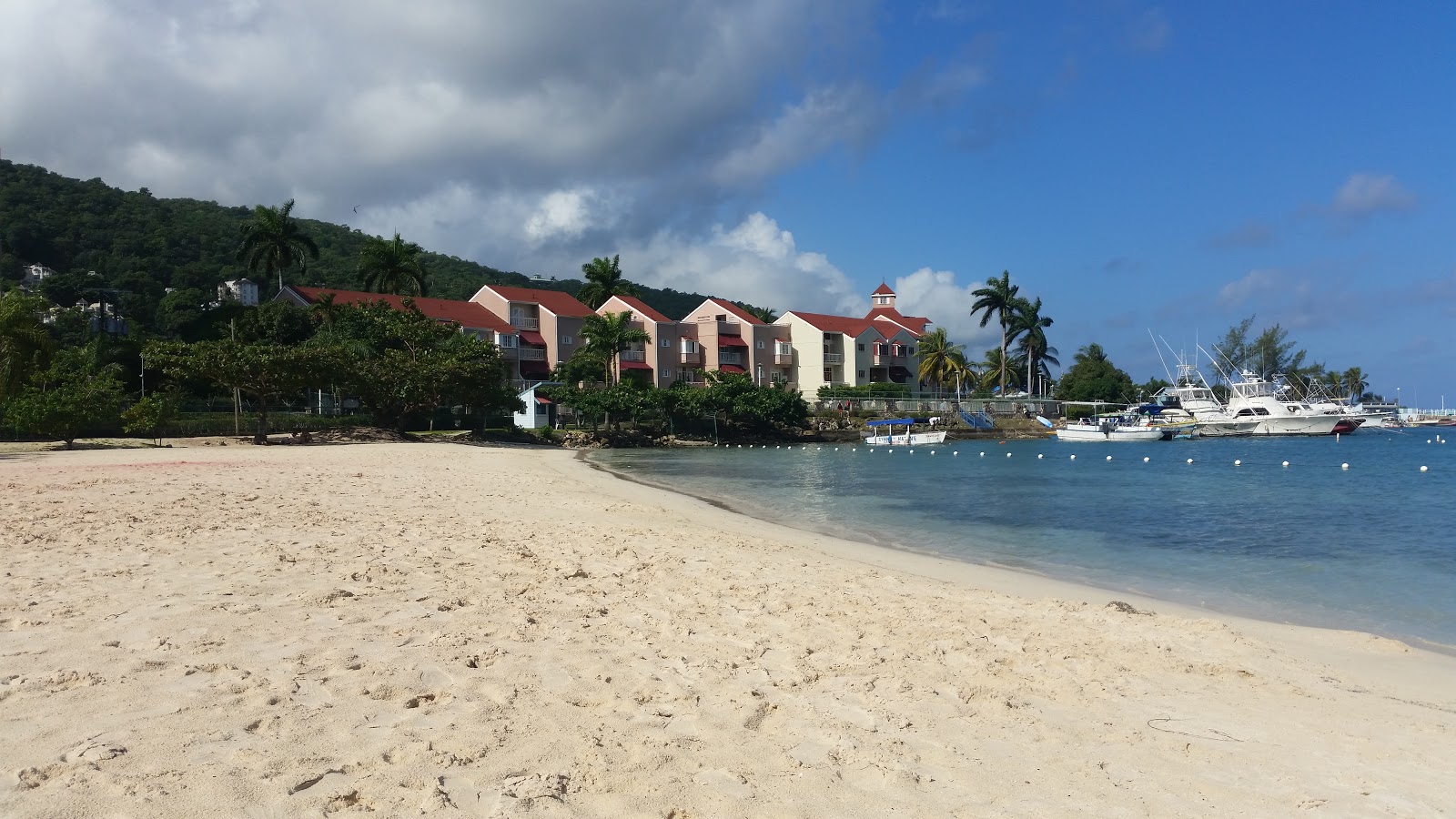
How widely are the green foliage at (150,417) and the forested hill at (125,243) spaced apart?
3841cm

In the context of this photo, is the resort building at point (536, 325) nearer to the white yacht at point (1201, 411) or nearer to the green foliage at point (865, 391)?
the green foliage at point (865, 391)

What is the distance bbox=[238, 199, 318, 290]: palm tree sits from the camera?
66312mm

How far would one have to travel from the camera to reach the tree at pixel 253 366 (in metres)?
39.7

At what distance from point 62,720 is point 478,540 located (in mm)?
7635

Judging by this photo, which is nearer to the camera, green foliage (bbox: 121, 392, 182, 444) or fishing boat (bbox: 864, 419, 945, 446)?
green foliage (bbox: 121, 392, 182, 444)

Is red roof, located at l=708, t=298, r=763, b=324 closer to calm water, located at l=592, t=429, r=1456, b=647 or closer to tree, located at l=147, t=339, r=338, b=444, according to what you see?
calm water, located at l=592, t=429, r=1456, b=647

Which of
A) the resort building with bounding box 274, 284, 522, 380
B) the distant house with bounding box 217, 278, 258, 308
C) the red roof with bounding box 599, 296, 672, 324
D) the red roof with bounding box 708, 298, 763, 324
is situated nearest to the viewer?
the resort building with bounding box 274, 284, 522, 380

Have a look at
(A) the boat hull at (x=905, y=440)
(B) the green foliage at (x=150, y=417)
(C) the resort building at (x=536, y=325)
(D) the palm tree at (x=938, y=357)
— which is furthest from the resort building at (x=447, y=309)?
(D) the palm tree at (x=938, y=357)

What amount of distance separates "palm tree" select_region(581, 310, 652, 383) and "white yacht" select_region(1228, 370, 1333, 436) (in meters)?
60.5

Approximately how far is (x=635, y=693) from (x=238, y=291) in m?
88.0

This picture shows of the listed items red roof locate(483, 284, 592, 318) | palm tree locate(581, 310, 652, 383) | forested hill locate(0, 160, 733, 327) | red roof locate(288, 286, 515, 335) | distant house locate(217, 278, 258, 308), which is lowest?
palm tree locate(581, 310, 652, 383)

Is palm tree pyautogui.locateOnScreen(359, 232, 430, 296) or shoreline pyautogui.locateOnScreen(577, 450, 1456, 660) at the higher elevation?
palm tree pyautogui.locateOnScreen(359, 232, 430, 296)

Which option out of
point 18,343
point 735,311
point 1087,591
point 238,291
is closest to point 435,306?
point 238,291

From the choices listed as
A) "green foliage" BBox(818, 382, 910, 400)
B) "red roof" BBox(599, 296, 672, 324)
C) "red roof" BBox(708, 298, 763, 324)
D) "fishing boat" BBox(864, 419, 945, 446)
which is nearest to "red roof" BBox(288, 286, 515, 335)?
"red roof" BBox(599, 296, 672, 324)
